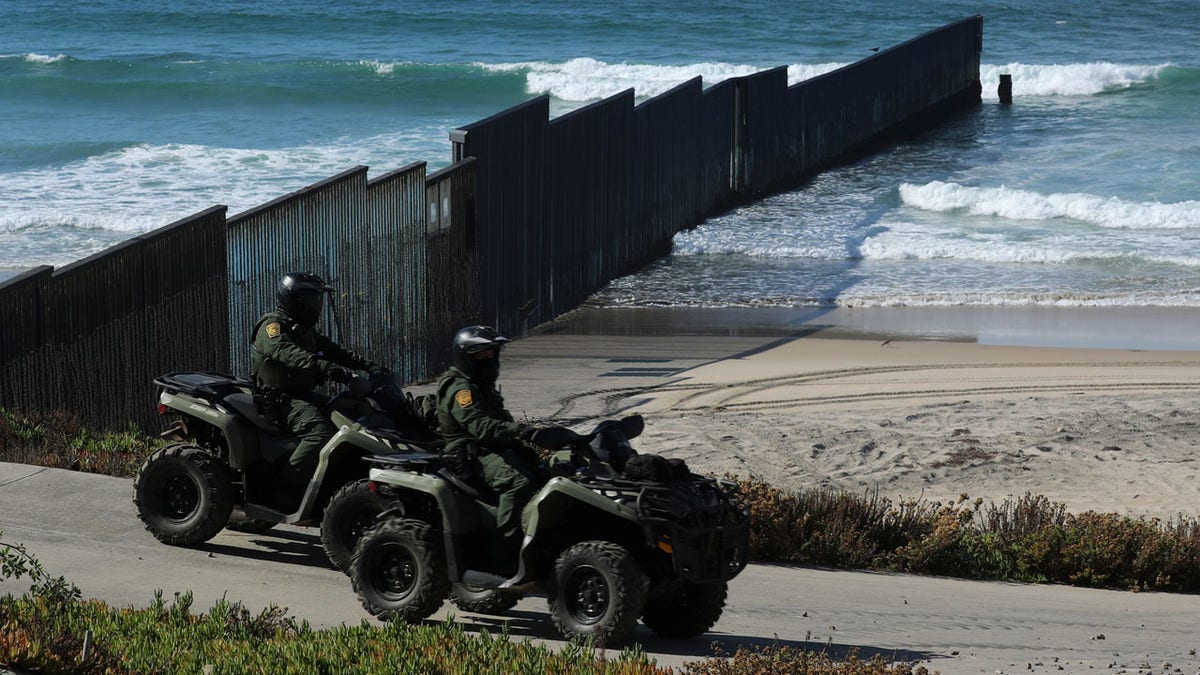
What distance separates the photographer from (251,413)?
9.31 m

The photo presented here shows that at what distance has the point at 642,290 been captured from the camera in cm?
2250

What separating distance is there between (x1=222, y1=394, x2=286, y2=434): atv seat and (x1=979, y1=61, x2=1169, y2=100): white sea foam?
3912 cm

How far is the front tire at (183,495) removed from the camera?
9188mm

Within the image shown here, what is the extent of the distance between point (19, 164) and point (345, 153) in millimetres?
7209

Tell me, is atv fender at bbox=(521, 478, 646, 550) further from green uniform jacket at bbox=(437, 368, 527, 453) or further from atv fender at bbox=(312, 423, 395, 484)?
atv fender at bbox=(312, 423, 395, 484)

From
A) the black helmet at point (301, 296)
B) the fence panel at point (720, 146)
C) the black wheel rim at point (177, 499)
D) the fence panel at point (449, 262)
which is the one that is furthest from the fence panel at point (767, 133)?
the black wheel rim at point (177, 499)

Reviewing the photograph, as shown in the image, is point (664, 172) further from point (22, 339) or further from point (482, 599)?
point (482, 599)

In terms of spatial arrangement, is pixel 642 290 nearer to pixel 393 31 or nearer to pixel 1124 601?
pixel 1124 601

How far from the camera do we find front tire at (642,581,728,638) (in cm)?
793

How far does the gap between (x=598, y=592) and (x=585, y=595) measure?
67 mm

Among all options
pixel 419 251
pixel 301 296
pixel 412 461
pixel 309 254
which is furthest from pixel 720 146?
Answer: pixel 412 461

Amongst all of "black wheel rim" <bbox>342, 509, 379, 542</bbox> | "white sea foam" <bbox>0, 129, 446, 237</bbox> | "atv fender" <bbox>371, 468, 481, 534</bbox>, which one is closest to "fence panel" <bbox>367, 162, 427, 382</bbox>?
"black wheel rim" <bbox>342, 509, 379, 542</bbox>

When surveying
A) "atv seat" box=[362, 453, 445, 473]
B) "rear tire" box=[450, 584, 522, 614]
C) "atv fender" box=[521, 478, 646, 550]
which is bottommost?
"rear tire" box=[450, 584, 522, 614]

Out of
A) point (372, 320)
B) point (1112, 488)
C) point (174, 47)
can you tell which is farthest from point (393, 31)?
point (1112, 488)
